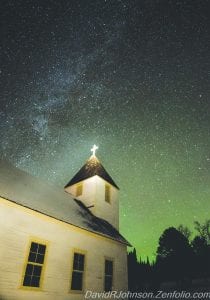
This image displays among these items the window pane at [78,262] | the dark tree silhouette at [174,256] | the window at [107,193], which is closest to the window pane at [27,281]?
the window pane at [78,262]

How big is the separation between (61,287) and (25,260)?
9.48ft

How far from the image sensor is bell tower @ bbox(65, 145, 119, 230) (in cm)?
2255

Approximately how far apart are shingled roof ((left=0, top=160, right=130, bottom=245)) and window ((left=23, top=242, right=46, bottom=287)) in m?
1.86

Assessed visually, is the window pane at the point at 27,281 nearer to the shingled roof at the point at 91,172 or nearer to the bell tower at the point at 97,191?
the bell tower at the point at 97,191

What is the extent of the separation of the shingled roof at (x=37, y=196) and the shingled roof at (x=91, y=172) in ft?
17.5

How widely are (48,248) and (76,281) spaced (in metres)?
3.15

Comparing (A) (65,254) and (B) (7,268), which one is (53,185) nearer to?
(A) (65,254)

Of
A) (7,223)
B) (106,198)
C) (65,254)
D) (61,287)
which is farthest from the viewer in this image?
(106,198)

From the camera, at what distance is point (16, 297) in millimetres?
11062

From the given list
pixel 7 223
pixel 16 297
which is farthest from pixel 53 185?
pixel 16 297

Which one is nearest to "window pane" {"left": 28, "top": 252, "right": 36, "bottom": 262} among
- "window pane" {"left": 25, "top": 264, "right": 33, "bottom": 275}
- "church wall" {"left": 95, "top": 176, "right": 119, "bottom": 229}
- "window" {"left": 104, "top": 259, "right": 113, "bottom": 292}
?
"window pane" {"left": 25, "top": 264, "right": 33, "bottom": 275}

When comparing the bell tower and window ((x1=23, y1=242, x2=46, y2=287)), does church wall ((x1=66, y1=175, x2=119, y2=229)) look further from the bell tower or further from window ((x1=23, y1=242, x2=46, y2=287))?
window ((x1=23, y1=242, x2=46, y2=287))

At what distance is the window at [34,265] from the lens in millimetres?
12116

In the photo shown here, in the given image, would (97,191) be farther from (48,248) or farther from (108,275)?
(48,248)
